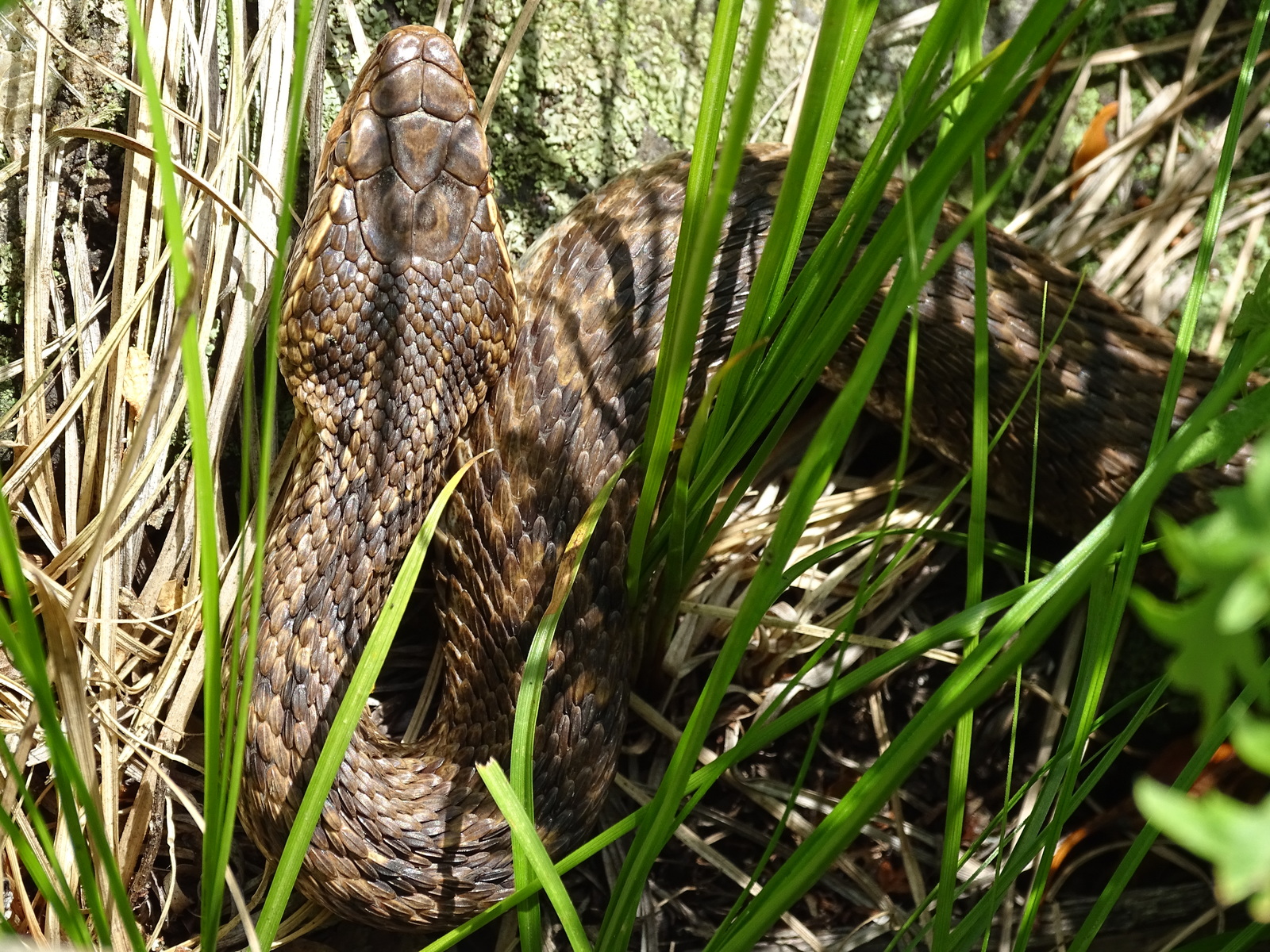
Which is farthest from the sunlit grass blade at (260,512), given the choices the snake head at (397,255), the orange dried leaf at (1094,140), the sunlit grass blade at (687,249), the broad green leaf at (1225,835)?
the orange dried leaf at (1094,140)

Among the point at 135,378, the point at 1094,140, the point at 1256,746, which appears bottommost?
the point at 135,378

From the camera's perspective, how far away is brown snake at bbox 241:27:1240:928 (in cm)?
200

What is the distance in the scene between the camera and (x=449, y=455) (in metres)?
2.27

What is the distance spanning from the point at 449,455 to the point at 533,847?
1.09m

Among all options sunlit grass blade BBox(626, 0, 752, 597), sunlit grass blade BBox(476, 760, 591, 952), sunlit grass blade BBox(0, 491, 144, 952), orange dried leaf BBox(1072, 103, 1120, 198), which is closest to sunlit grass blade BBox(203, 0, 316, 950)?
sunlit grass blade BBox(0, 491, 144, 952)

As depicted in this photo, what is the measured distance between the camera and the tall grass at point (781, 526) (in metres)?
1.08

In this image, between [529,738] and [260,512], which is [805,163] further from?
[529,738]

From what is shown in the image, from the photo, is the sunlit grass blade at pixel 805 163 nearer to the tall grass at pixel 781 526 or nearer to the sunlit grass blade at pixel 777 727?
the tall grass at pixel 781 526

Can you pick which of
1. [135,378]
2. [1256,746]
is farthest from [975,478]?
[135,378]

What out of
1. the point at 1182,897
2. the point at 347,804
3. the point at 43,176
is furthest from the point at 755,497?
the point at 43,176

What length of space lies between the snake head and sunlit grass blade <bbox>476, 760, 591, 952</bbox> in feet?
3.16

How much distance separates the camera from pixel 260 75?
2092 millimetres

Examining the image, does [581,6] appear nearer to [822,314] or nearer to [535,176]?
[535,176]

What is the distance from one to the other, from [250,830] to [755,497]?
1333mm
